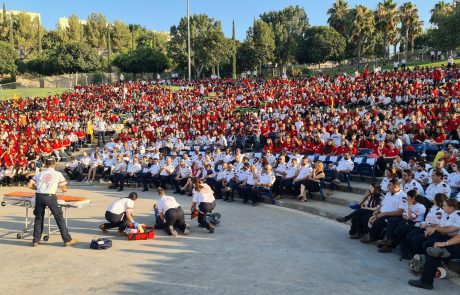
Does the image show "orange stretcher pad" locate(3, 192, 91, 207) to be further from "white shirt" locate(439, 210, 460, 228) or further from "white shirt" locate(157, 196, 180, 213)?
"white shirt" locate(439, 210, 460, 228)

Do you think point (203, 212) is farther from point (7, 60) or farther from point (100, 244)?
point (7, 60)

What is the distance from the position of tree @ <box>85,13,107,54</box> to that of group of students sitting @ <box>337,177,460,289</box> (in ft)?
297

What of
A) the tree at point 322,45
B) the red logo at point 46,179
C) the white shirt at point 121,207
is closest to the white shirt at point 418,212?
the white shirt at point 121,207

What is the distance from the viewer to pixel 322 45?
58.6m

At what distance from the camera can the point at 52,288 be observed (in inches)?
253

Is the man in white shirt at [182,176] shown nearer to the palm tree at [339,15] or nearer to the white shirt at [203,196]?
the white shirt at [203,196]

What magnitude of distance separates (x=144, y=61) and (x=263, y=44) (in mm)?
17137

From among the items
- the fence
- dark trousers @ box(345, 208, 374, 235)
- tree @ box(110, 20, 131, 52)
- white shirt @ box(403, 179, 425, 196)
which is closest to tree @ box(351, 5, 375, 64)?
the fence

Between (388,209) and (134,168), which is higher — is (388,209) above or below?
below

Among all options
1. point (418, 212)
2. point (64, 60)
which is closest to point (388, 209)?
point (418, 212)

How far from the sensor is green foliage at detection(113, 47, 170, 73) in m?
59.8

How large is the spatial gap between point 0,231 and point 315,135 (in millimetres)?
11171

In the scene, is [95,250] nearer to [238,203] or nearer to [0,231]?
[0,231]

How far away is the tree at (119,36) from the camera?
3551 inches
